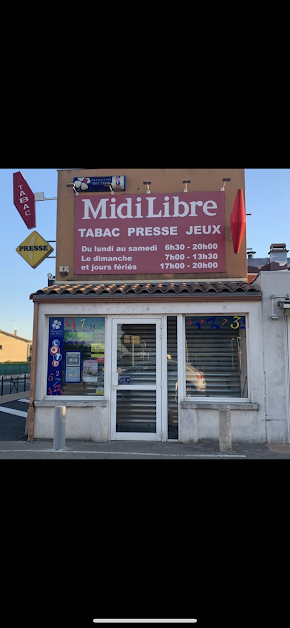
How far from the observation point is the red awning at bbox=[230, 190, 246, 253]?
789 cm

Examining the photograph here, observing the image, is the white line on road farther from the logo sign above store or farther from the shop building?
the logo sign above store

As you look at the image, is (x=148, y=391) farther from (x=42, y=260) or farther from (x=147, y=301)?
(x=42, y=260)

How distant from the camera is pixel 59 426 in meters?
6.70

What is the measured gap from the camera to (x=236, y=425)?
7.39 meters

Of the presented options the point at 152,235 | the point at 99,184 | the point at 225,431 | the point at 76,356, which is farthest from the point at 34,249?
the point at 225,431

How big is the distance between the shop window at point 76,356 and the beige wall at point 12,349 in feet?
155

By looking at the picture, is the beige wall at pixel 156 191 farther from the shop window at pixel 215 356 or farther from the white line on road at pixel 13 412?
the white line on road at pixel 13 412

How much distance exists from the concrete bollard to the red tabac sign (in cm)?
302

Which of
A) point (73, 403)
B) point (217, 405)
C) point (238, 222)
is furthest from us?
point (238, 222)

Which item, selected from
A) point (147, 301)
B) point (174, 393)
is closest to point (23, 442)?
point (174, 393)

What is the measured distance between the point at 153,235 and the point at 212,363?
2841 mm

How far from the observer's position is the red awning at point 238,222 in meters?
7.89

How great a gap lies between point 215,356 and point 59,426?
3.06 metres

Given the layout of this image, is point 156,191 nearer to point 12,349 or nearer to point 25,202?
point 25,202
